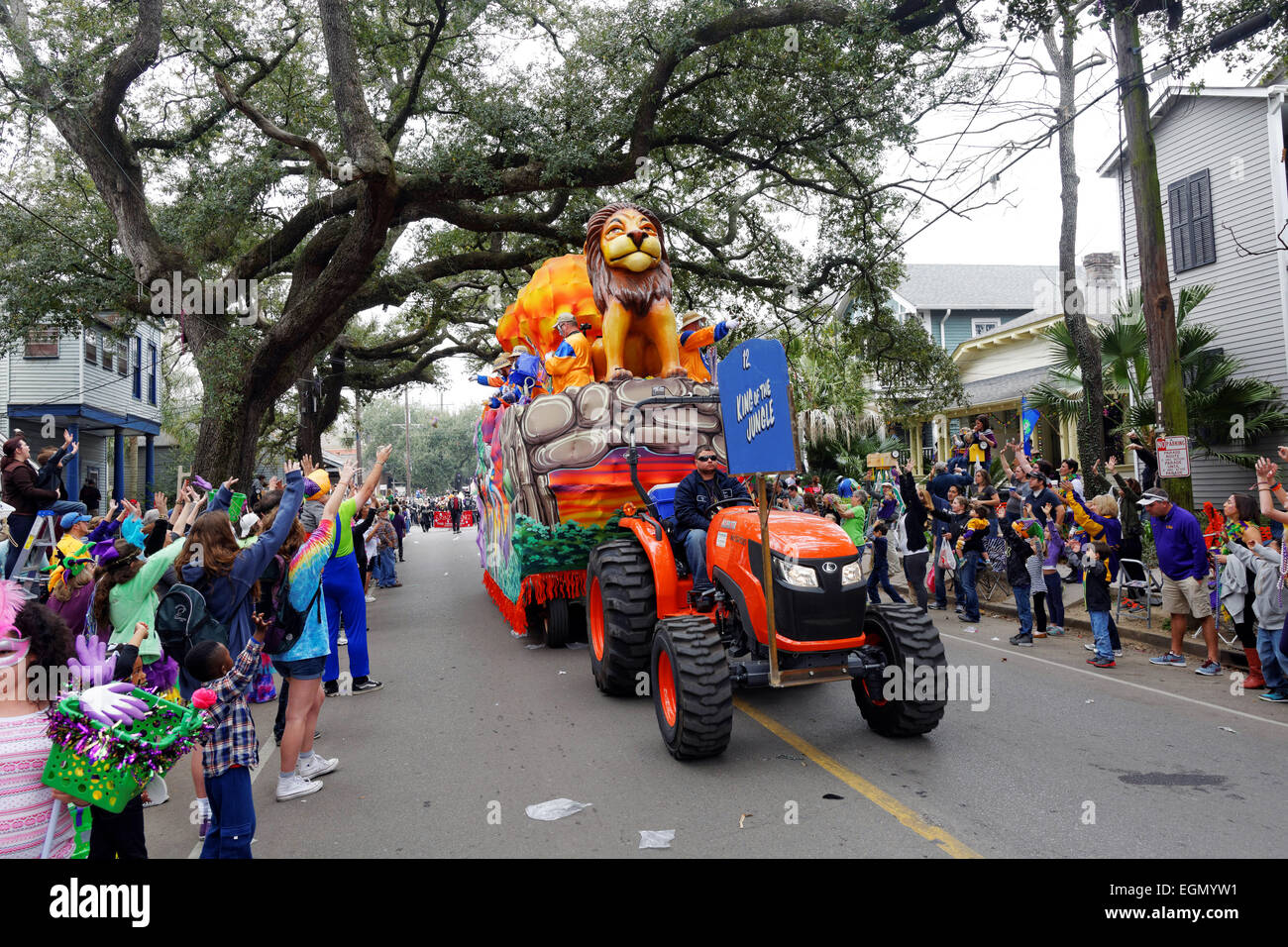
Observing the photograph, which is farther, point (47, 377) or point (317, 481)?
point (47, 377)

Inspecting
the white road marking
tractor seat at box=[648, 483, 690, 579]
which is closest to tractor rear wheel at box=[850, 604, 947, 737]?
tractor seat at box=[648, 483, 690, 579]

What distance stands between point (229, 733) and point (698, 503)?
12.1 ft

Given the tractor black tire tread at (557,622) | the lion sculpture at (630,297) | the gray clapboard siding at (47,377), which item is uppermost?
the gray clapboard siding at (47,377)

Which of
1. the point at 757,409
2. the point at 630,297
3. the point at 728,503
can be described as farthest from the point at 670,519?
the point at 630,297

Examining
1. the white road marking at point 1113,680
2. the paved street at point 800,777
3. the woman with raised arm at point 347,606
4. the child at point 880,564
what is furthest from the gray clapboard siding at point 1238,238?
the woman with raised arm at point 347,606

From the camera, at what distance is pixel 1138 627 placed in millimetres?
9078

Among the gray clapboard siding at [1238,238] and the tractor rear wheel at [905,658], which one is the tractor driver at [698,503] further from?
the gray clapboard siding at [1238,238]

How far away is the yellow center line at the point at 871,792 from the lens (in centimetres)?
378

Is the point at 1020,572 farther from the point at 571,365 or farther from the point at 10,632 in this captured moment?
the point at 10,632

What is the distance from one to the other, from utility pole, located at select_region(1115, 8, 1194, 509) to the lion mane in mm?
5237

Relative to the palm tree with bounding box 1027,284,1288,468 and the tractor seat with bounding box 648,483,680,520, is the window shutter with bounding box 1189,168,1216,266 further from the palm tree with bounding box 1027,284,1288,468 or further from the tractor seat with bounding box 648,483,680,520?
the tractor seat with bounding box 648,483,680,520

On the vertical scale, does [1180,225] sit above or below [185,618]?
above

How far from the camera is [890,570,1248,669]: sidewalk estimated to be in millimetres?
7828

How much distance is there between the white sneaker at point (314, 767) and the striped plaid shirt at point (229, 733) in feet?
5.42
